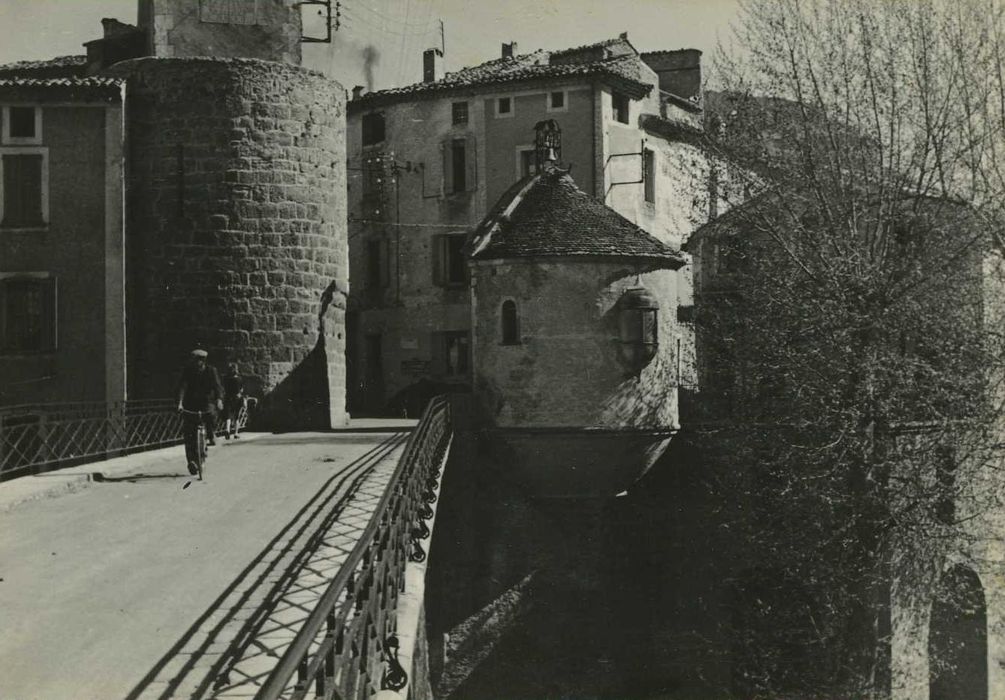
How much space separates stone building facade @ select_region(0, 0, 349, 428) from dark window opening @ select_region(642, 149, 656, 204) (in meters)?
16.2

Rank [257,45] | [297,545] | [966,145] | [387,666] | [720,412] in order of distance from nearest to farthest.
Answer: [387,666]
[297,545]
[966,145]
[257,45]
[720,412]

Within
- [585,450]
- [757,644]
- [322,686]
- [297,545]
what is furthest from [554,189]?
[322,686]

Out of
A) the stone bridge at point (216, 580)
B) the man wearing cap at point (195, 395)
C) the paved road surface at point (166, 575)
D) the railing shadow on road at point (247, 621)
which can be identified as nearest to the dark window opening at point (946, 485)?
the stone bridge at point (216, 580)

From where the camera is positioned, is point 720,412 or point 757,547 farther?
point 720,412

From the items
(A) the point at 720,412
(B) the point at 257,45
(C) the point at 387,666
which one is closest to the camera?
(C) the point at 387,666

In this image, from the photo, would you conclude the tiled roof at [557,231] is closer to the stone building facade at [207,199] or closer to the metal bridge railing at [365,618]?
the stone building facade at [207,199]

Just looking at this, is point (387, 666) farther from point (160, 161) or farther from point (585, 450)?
→ point (160, 161)

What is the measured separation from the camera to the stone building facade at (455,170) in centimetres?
3306

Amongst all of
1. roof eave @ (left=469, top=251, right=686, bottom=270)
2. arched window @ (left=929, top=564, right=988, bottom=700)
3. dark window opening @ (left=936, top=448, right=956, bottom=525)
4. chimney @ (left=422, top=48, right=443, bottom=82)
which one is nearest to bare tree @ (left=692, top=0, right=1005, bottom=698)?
dark window opening @ (left=936, top=448, right=956, bottom=525)

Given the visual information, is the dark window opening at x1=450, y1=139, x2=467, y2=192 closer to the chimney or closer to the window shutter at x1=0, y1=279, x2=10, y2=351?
the chimney

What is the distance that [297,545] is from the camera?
9898 millimetres

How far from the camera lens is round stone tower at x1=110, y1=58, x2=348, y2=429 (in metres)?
20.5

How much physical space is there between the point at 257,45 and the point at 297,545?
13.9 metres

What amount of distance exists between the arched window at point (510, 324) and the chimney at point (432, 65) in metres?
18.9
